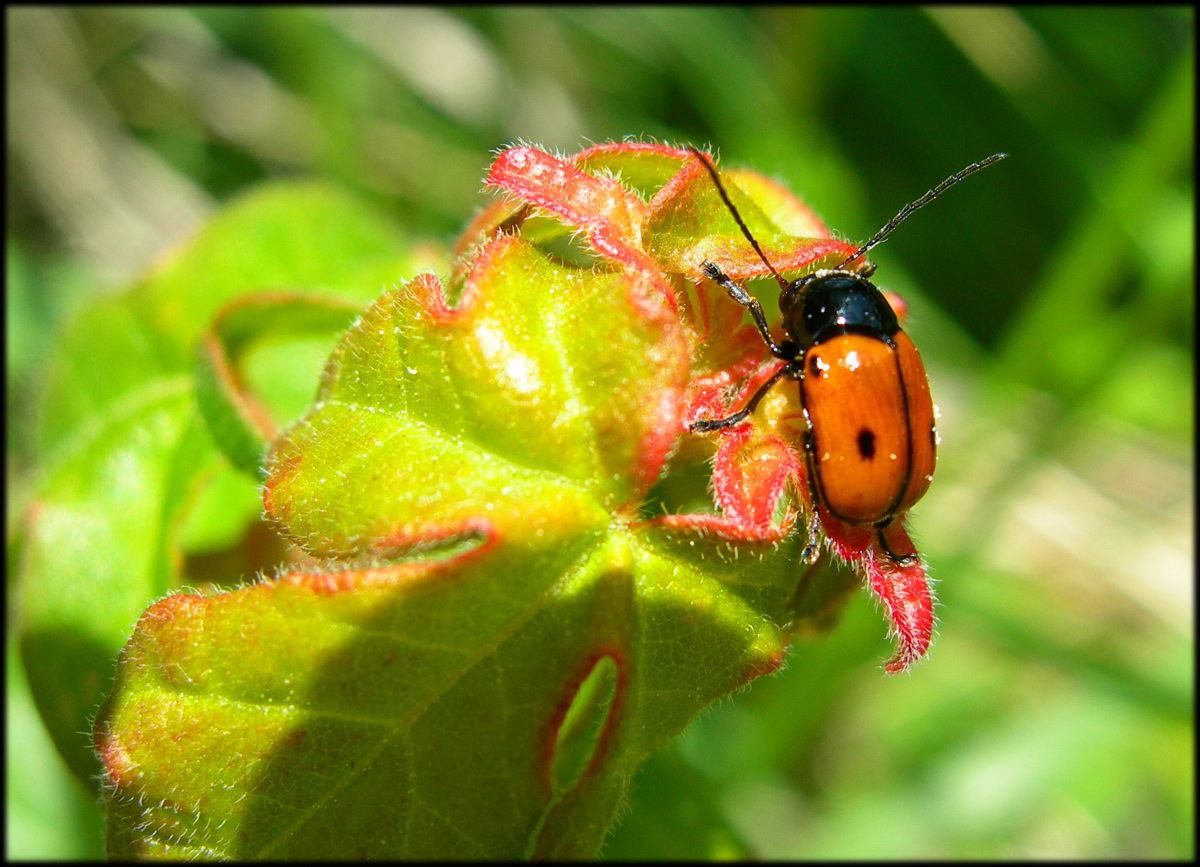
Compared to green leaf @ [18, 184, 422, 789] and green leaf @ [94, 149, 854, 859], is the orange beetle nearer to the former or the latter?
green leaf @ [94, 149, 854, 859]

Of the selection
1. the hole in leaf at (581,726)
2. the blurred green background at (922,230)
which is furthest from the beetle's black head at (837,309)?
the blurred green background at (922,230)

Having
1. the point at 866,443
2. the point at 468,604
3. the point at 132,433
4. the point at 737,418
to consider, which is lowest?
the point at 132,433

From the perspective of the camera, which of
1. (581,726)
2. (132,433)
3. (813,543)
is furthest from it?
(132,433)

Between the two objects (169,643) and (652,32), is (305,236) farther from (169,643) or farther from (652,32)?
(652,32)

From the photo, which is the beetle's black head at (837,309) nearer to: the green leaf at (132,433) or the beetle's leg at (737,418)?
the beetle's leg at (737,418)

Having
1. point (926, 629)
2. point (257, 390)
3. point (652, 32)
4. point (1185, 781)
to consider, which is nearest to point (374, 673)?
point (926, 629)

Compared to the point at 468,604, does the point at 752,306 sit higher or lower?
higher

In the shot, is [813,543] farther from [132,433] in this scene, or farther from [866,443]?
[132,433]

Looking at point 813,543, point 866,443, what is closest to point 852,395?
point 866,443
